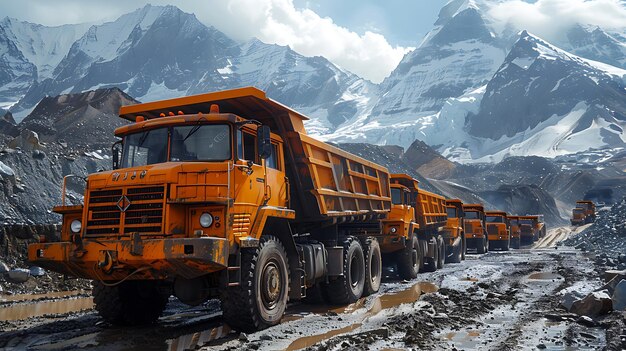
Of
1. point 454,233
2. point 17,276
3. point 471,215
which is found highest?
point 471,215

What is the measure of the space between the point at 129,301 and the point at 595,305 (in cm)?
683

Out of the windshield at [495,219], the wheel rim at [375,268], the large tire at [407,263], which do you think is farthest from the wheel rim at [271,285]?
the windshield at [495,219]

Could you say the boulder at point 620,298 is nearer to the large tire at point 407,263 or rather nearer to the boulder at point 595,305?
the boulder at point 595,305

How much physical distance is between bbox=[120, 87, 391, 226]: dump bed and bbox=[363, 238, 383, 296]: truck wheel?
95 cm

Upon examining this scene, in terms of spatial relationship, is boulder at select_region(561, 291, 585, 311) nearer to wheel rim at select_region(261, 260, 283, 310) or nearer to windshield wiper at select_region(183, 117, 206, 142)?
wheel rim at select_region(261, 260, 283, 310)

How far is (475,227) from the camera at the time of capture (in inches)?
1129

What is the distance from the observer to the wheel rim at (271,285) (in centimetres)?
763

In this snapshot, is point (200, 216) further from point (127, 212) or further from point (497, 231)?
point (497, 231)

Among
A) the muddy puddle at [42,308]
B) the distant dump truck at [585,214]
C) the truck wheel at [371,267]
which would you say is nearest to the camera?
the muddy puddle at [42,308]

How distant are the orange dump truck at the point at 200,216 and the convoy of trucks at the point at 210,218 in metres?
0.02

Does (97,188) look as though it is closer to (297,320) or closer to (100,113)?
(297,320)

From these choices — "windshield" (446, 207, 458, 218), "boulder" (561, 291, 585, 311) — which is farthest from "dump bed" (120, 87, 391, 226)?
"windshield" (446, 207, 458, 218)

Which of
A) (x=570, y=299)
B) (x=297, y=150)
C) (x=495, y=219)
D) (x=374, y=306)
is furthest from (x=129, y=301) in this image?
(x=495, y=219)

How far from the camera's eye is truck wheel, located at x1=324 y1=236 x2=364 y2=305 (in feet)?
34.5
